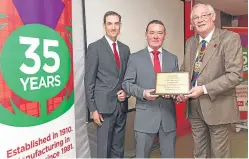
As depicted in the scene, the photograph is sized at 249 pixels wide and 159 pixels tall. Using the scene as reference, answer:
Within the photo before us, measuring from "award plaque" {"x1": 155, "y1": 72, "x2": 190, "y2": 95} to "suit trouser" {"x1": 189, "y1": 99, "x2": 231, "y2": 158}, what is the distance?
0.56 feet

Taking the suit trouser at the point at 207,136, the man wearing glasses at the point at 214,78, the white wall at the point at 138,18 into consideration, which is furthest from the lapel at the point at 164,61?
the white wall at the point at 138,18

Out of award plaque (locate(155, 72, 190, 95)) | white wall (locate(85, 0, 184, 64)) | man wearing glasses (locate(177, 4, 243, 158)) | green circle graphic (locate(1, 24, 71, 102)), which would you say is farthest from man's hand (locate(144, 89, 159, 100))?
white wall (locate(85, 0, 184, 64))

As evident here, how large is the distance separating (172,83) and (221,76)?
0.34m

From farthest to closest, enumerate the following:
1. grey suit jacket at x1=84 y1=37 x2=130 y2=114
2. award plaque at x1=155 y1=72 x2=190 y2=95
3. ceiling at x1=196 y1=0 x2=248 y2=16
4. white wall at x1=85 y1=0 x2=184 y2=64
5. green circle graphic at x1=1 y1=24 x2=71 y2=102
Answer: ceiling at x1=196 y1=0 x2=248 y2=16, white wall at x1=85 y1=0 x2=184 y2=64, grey suit jacket at x1=84 y1=37 x2=130 y2=114, award plaque at x1=155 y1=72 x2=190 y2=95, green circle graphic at x1=1 y1=24 x2=71 y2=102

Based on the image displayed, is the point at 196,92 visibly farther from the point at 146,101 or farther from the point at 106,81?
the point at 106,81

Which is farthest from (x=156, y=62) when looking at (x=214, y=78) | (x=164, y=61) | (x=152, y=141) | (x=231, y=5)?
(x=231, y=5)

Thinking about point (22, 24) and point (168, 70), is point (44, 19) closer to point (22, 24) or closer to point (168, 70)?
point (22, 24)

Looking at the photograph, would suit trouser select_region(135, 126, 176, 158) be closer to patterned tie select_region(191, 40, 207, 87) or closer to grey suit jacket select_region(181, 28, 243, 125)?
grey suit jacket select_region(181, 28, 243, 125)

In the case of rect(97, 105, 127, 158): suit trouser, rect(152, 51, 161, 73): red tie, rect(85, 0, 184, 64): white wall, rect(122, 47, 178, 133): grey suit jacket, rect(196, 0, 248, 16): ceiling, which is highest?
rect(196, 0, 248, 16): ceiling

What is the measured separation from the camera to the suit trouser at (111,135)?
2.08 m

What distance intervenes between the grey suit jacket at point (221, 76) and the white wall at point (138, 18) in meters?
1.10

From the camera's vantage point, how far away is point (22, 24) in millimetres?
1564

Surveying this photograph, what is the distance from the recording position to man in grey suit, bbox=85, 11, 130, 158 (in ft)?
6.67

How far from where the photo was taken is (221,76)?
1725 millimetres
